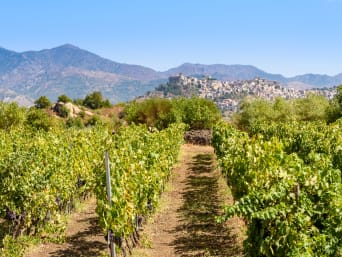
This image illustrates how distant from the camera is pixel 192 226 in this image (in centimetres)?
1283

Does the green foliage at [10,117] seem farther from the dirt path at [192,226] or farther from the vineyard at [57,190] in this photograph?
the vineyard at [57,190]

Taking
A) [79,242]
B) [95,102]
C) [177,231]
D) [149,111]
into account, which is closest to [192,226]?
[177,231]

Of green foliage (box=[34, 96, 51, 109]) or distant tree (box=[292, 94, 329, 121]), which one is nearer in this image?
distant tree (box=[292, 94, 329, 121])

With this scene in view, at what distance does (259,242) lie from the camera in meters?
6.14

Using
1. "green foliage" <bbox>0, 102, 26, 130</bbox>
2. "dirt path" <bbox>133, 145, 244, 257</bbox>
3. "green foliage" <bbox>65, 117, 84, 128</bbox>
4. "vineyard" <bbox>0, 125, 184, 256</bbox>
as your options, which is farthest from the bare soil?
"green foliage" <bbox>65, 117, 84, 128</bbox>

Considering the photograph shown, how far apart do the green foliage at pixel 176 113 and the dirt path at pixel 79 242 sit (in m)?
31.2

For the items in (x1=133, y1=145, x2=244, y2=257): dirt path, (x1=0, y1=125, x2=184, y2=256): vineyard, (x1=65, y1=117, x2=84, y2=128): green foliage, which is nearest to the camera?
(x1=0, y1=125, x2=184, y2=256): vineyard

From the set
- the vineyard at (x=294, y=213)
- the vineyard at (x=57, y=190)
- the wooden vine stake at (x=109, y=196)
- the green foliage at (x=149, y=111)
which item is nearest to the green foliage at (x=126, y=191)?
the vineyard at (x=57, y=190)

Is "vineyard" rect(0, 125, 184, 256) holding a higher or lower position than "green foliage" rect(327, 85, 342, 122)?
lower

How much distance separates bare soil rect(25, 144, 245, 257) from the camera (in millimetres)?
10648

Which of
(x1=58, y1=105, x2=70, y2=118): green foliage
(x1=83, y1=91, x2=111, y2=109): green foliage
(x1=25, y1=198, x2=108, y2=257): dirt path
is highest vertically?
(x1=83, y1=91, x2=111, y2=109): green foliage

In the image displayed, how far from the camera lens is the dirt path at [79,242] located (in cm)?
1056

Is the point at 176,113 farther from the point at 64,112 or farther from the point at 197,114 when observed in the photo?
the point at 64,112

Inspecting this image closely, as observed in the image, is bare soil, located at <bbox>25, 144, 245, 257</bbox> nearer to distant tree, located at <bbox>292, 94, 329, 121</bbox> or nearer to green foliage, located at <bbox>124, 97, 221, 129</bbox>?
green foliage, located at <bbox>124, 97, 221, 129</bbox>
